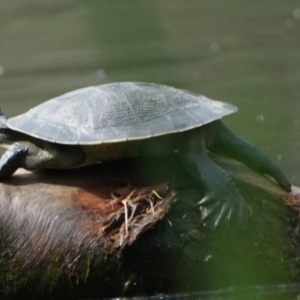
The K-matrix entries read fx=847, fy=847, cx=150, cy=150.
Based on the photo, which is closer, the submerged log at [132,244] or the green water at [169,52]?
the submerged log at [132,244]

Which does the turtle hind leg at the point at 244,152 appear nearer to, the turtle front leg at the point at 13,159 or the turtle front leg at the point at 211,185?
the turtle front leg at the point at 211,185

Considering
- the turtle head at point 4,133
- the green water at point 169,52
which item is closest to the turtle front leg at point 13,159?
the turtle head at point 4,133

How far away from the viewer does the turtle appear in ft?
11.1

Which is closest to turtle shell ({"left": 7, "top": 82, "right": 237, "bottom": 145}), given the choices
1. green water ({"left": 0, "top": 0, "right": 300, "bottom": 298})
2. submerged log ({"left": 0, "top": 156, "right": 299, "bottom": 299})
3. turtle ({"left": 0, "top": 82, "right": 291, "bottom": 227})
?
turtle ({"left": 0, "top": 82, "right": 291, "bottom": 227})

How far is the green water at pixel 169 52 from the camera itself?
23.9 ft

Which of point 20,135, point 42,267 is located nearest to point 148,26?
point 20,135

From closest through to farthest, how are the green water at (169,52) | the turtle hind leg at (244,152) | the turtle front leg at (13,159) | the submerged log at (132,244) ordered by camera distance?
1. the submerged log at (132,244)
2. the turtle front leg at (13,159)
3. the turtle hind leg at (244,152)
4. the green water at (169,52)

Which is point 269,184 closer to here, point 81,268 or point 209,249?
point 209,249

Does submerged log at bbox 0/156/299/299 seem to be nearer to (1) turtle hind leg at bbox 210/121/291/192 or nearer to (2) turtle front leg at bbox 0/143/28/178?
(2) turtle front leg at bbox 0/143/28/178

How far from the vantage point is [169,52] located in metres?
8.59

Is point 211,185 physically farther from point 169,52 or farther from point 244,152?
point 169,52

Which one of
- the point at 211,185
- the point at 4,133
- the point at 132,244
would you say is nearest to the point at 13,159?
the point at 4,133

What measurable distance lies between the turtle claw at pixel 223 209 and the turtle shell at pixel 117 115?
1.00 ft

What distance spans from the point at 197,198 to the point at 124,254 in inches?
15.6
